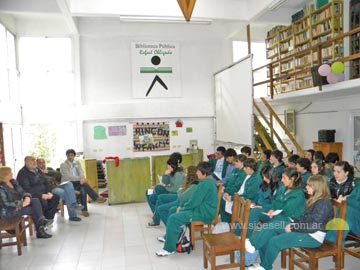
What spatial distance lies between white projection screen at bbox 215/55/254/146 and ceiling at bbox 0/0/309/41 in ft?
4.44

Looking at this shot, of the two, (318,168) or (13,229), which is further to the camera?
(13,229)

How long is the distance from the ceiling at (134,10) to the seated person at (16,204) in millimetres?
3460

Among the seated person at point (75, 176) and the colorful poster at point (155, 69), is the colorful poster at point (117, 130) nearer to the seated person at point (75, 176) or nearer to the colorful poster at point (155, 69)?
the colorful poster at point (155, 69)

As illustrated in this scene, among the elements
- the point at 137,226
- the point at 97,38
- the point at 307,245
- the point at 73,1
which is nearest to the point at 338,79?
the point at 307,245

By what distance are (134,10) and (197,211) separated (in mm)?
4719

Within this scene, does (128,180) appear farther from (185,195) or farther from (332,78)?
(332,78)

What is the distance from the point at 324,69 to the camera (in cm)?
477

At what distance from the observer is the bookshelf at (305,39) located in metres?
6.46

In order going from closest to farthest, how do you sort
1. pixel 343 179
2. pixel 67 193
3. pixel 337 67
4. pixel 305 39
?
pixel 343 179, pixel 337 67, pixel 67 193, pixel 305 39

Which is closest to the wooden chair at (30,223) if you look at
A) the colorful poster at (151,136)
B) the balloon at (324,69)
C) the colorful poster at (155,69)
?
the colorful poster at (151,136)

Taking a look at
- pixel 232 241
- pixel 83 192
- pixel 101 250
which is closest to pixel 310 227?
pixel 232 241

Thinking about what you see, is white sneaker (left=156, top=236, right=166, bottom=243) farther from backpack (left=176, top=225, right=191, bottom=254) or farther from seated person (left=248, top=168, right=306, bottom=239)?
seated person (left=248, top=168, right=306, bottom=239)

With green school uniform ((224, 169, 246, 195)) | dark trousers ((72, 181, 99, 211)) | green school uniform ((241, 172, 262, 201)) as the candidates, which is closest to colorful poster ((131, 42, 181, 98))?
dark trousers ((72, 181, 99, 211))

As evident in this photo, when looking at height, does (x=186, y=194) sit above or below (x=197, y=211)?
above
